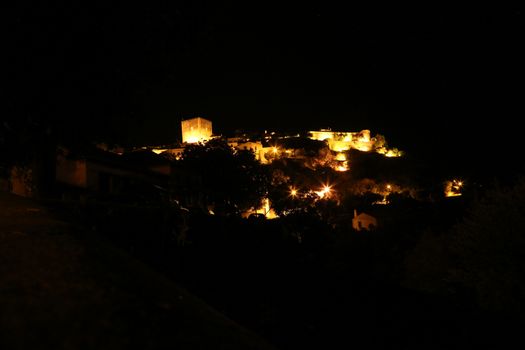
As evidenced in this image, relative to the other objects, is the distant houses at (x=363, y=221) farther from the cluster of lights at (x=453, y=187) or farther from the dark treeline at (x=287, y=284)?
the dark treeline at (x=287, y=284)

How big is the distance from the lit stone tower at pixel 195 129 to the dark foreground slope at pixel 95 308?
92.2 m

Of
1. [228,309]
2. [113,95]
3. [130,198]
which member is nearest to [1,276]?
[228,309]

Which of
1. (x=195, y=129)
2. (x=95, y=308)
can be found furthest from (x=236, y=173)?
(x=195, y=129)

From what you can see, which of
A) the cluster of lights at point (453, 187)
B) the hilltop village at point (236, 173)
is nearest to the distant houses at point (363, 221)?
the hilltop village at point (236, 173)

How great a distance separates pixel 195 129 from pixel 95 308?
9402cm

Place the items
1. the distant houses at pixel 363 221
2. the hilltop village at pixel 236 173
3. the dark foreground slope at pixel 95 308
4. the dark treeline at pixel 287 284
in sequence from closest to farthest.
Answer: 1. the dark foreground slope at pixel 95 308
2. the dark treeline at pixel 287 284
3. the hilltop village at pixel 236 173
4. the distant houses at pixel 363 221

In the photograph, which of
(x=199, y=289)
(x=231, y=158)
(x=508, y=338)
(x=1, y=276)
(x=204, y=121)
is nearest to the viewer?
(x=1, y=276)

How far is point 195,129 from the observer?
9300 cm

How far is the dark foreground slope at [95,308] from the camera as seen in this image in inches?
43.8

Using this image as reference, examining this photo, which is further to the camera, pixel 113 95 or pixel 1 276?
pixel 113 95

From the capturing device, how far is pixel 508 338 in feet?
9.33

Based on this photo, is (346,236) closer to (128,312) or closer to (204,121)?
(128,312)

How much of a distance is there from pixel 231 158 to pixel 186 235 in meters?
21.8

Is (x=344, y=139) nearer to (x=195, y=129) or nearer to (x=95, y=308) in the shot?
(x=195, y=129)
